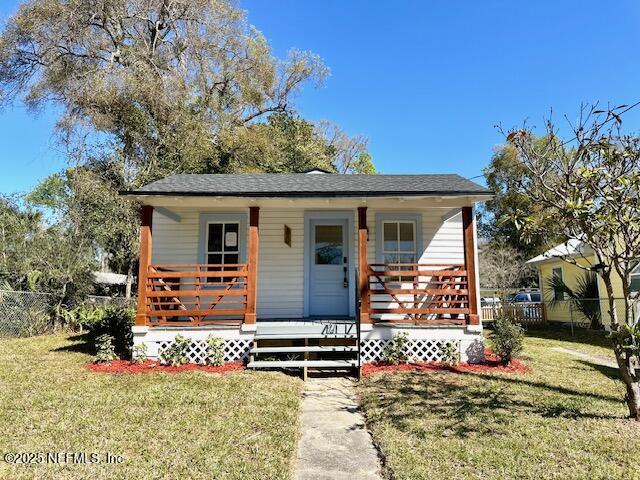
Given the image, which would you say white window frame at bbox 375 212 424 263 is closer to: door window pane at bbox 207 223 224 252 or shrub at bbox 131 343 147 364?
door window pane at bbox 207 223 224 252

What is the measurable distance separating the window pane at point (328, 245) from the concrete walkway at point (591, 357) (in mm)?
5685

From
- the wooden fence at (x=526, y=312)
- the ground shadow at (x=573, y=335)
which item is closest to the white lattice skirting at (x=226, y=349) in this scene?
the ground shadow at (x=573, y=335)

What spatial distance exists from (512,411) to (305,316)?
482 centimetres

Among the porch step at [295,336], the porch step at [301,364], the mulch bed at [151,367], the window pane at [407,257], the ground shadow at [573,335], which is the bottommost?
the ground shadow at [573,335]

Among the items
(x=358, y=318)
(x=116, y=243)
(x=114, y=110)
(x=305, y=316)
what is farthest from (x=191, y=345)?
(x=114, y=110)

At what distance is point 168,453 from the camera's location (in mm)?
3529

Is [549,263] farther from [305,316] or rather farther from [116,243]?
[116,243]

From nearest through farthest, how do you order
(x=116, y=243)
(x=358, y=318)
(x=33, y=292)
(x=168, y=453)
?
(x=168, y=453) < (x=358, y=318) < (x=33, y=292) < (x=116, y=243)

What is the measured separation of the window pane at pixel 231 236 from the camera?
29.8 ft

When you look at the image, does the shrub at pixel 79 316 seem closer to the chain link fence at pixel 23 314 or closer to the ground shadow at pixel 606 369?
the chain link fence at pixel 23 314

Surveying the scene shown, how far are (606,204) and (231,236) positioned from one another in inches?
278

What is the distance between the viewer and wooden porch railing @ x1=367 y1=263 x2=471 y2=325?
7.46 metres

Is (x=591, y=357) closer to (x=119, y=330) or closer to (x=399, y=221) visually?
(x=399, y=221)

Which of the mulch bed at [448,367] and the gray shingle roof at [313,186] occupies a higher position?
the gray shingle roof at [313,186]
